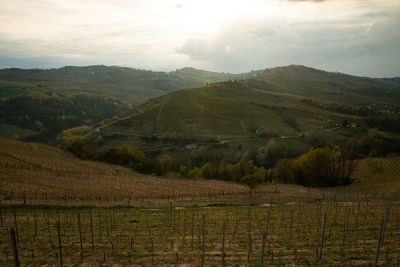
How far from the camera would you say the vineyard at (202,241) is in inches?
542

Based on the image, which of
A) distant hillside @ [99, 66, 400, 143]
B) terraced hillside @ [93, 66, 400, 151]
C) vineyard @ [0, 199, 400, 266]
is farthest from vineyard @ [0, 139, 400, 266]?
distant hillside @ [99, 66, 400, 143]

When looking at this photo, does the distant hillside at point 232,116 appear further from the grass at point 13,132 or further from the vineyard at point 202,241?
the vineyard at point 202,241

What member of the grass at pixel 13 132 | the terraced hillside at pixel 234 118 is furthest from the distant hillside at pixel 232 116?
the grass at pixel 13 132

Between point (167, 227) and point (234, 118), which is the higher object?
point (167, 227)

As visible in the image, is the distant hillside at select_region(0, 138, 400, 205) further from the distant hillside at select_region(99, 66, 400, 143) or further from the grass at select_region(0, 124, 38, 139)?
the grass at select_region(0, 124, 38, 139)

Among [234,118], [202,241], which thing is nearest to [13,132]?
[234,118]

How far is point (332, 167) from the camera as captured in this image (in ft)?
191

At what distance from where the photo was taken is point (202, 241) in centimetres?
1677

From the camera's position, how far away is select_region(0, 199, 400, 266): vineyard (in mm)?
13758

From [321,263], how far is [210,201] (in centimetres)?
2386

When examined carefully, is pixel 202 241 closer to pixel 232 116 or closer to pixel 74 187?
pixel 74 187

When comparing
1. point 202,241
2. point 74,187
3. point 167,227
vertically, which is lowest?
point 74,187

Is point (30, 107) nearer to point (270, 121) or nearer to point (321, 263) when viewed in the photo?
point (270, 121)

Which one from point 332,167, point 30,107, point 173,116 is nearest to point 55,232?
point 332,167
